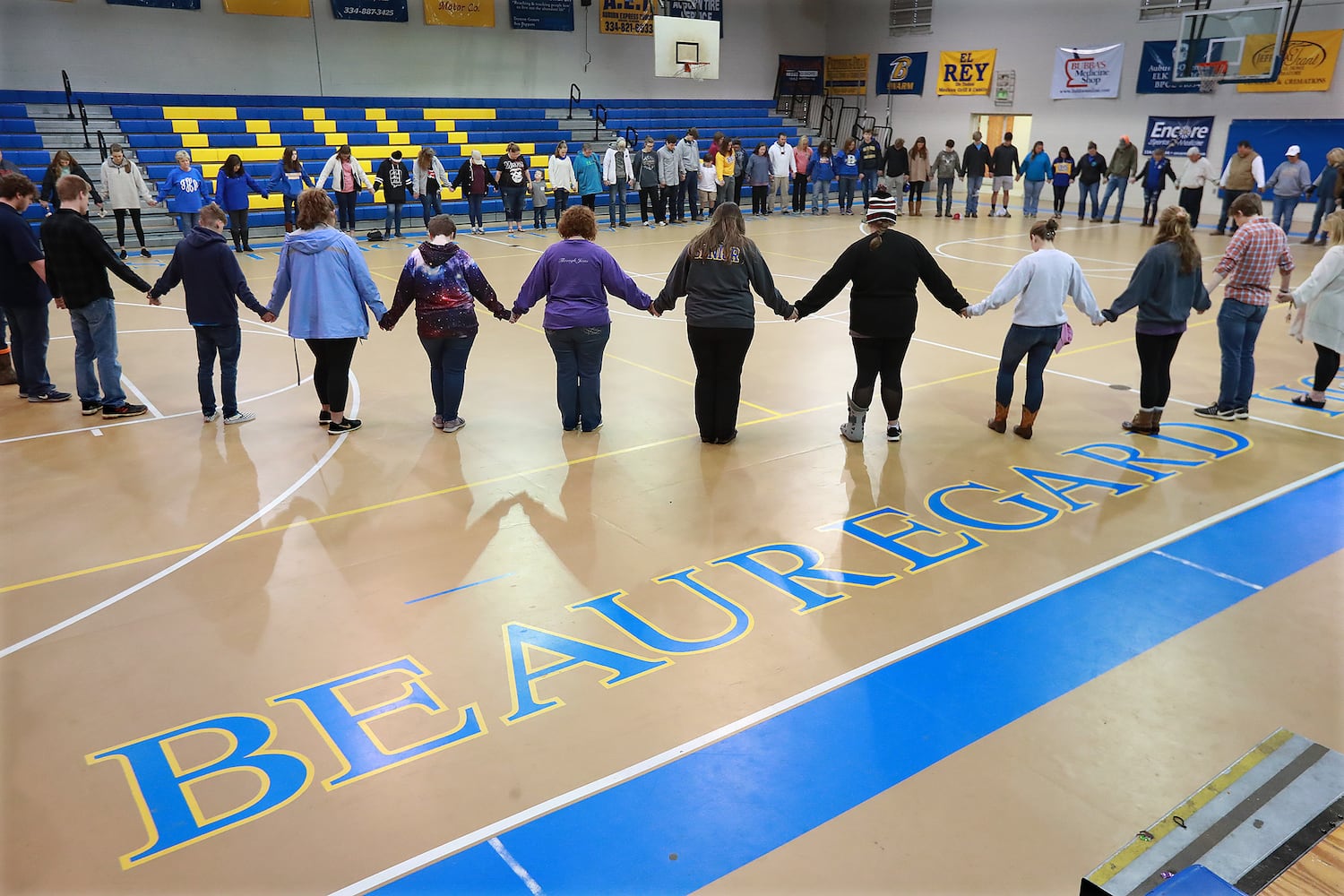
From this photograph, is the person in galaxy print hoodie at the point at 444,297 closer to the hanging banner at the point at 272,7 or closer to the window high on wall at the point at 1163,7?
the hanging banner at the point at 272,7

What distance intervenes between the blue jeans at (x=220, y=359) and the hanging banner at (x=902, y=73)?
2321 cm

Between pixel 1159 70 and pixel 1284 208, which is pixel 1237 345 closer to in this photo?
pixel 1284 208

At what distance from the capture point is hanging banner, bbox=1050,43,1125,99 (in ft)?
71.2

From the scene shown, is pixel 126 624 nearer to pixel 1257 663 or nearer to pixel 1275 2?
pixel 1257 663

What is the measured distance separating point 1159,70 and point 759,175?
29.8 ft

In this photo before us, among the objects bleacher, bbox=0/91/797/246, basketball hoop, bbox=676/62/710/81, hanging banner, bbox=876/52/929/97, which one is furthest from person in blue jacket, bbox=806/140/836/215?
hanging banner, bbox=876/52/929/97

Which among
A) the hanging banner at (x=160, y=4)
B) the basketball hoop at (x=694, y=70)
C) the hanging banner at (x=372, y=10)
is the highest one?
the hanging banner at (x=372, y=10)

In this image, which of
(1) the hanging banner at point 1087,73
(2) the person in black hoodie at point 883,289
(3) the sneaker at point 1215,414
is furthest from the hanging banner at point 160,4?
(3) the sneaker at point 1215,414

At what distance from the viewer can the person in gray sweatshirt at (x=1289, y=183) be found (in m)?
16.7

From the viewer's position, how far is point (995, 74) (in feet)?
79.5

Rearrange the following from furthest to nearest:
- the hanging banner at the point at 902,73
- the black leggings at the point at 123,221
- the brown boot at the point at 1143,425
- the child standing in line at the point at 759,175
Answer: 1. the hanging banner at the point at 902,73
2. the child standing in line at the point at 759,175
3. the black leggings at the point at 123,221
4. the brown boot at the point at 1143,425

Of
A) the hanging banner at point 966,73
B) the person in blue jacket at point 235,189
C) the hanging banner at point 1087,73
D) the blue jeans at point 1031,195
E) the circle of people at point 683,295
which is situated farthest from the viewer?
the hanging banner at point 966,73

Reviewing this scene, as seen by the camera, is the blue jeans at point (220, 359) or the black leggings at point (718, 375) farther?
the blue jeans at point (220, 359)

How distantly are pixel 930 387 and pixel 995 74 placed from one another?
1917 centimetres
